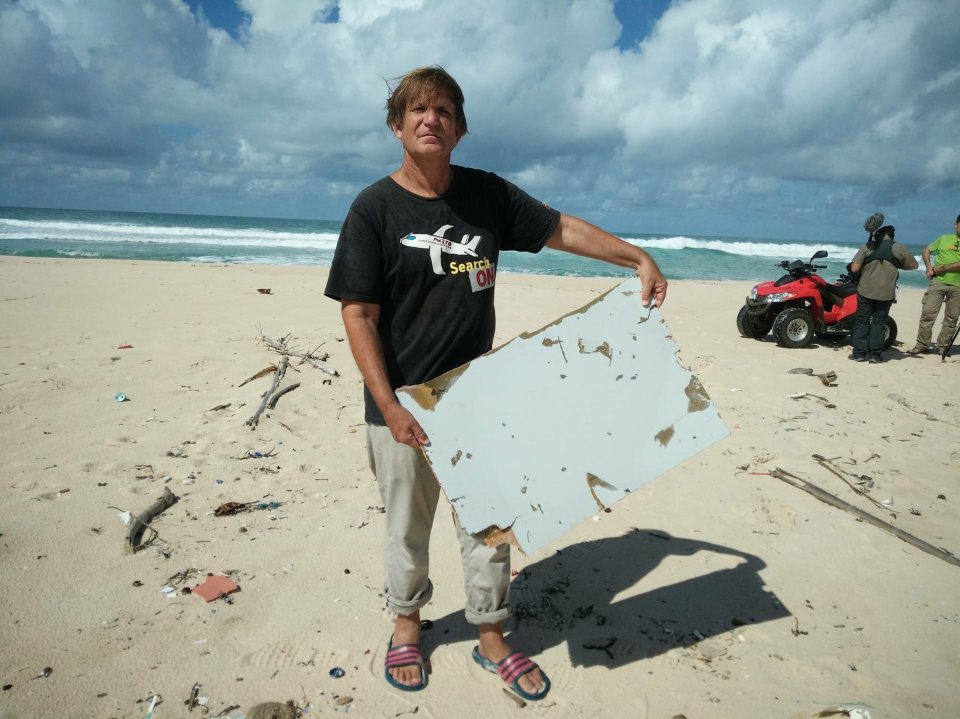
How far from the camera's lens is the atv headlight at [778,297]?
7.36 m

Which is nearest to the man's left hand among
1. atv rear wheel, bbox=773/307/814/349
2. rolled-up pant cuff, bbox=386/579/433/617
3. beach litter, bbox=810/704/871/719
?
rolled-up pant cuff, bbox=386/579/433/617

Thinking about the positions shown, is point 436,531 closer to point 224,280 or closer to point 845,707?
point 845,707

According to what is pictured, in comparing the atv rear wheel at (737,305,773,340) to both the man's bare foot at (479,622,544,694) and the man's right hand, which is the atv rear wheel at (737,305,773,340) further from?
the man's right hand

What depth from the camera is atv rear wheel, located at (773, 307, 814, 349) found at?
7.23 metres

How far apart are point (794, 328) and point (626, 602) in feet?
20.0

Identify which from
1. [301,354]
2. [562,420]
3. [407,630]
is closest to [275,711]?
[407,630]

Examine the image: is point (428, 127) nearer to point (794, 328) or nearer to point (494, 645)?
point (494, 645)

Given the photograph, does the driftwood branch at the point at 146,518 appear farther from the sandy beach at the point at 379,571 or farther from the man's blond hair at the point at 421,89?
the man's blond hair at the point at 421,89

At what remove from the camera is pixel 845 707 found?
77.0 inches

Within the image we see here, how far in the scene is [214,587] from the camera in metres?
2.51

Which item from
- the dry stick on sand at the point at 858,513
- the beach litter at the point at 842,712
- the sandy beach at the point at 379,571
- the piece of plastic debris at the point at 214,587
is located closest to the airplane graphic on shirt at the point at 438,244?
the sandy beach at the point at 379,571

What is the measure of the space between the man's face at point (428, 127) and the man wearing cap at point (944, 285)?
739cm

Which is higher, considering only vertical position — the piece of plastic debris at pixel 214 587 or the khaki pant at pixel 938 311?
the khaki pant at pixel 938 311

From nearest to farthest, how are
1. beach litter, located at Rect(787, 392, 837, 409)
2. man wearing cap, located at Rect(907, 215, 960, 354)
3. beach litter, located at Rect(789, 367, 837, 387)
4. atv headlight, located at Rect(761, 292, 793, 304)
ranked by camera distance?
beach litter, located at Rect(787, 392, 837, 409)
beach litter, located at Rect(789, 367, 837, 387)
man wearing cap, located at Rect(907, 215, 960, 354)
atv headlight, located at Rect(761, 292, 793, 304)
